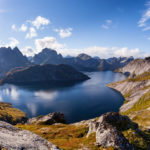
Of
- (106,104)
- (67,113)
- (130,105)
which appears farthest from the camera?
(106,104)

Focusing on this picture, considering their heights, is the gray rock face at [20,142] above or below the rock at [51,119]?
above

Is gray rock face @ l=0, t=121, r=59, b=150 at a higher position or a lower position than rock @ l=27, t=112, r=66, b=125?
higher

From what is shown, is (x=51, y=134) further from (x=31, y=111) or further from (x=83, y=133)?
(x=31, y=111)

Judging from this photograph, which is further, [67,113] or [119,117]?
[67,113]

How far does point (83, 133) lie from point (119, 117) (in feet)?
38.5

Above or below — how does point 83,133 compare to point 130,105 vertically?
above

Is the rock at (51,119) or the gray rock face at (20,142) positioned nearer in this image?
the gray rock face at (20,142)

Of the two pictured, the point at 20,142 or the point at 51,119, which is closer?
the point at 20,142

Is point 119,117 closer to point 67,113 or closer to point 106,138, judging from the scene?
point 106,138

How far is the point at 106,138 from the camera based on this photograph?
924 inches

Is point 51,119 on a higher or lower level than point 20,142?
lower

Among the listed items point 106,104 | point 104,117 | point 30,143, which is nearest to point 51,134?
point 104,117

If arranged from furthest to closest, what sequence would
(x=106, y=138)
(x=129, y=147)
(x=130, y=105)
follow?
(x=130, y=105), (x=106, y=138), (x=129, y=147)

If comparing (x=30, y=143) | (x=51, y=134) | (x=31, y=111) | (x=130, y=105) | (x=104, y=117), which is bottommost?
(x=31, y=111)
